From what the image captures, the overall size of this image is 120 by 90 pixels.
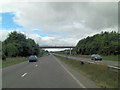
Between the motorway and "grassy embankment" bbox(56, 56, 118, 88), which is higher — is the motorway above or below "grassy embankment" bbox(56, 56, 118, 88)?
below

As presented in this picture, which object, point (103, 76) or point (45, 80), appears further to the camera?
point (103, 76)

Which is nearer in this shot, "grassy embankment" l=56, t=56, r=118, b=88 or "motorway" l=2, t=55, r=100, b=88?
A: "motorway" l=2, t=55, r=100, b=88

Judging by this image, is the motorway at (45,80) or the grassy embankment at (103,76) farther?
the grassy embankment at (103,76)

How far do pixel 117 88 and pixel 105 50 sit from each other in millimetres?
69697

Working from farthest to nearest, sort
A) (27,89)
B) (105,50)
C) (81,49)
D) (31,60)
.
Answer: (81,49) → (105,50) → (31,60) → (27,89)

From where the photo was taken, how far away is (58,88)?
8.66 m

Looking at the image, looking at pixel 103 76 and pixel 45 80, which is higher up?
pixel 103 76

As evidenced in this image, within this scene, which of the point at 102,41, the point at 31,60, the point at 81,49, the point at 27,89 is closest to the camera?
the point at 27,89

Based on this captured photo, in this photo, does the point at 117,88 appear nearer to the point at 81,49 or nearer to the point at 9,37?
the point at 9,37

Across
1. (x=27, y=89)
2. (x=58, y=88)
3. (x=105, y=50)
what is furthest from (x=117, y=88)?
(x=105, y=50)

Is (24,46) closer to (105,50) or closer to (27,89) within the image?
(105,50)

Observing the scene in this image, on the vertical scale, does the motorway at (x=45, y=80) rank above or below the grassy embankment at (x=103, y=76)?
below

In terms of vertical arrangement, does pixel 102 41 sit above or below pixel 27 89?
above

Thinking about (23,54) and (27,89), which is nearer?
(27,89)
